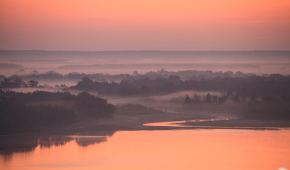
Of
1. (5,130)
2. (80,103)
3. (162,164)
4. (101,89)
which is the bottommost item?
(162,164)

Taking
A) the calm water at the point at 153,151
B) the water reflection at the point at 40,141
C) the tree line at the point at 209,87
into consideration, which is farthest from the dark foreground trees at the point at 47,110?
the tree line at the point at 209,87

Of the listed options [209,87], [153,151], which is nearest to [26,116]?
[153,151]

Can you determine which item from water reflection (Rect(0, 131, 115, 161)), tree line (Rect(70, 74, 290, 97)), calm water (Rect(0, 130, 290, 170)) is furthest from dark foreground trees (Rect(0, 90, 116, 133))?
tree line (Rect(70, 74, 290, 97))

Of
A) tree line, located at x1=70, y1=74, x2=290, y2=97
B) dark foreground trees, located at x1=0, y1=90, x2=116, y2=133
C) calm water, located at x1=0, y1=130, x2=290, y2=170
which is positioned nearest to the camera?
calm water, located at x1=0, y1=130, x2=290, y2=170

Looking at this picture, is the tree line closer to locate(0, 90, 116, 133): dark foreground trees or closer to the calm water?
locate(0, 90, 116, 133): dark foreground trees

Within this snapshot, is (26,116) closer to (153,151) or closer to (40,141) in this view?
(40,141)

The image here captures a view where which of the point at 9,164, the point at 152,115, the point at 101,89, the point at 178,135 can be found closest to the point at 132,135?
the point at 178,135

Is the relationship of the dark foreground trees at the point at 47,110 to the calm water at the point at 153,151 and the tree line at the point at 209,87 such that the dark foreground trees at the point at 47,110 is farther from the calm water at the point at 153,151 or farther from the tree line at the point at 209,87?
the tree line at the point at 209,87

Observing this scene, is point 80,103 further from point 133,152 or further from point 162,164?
point 162,164
